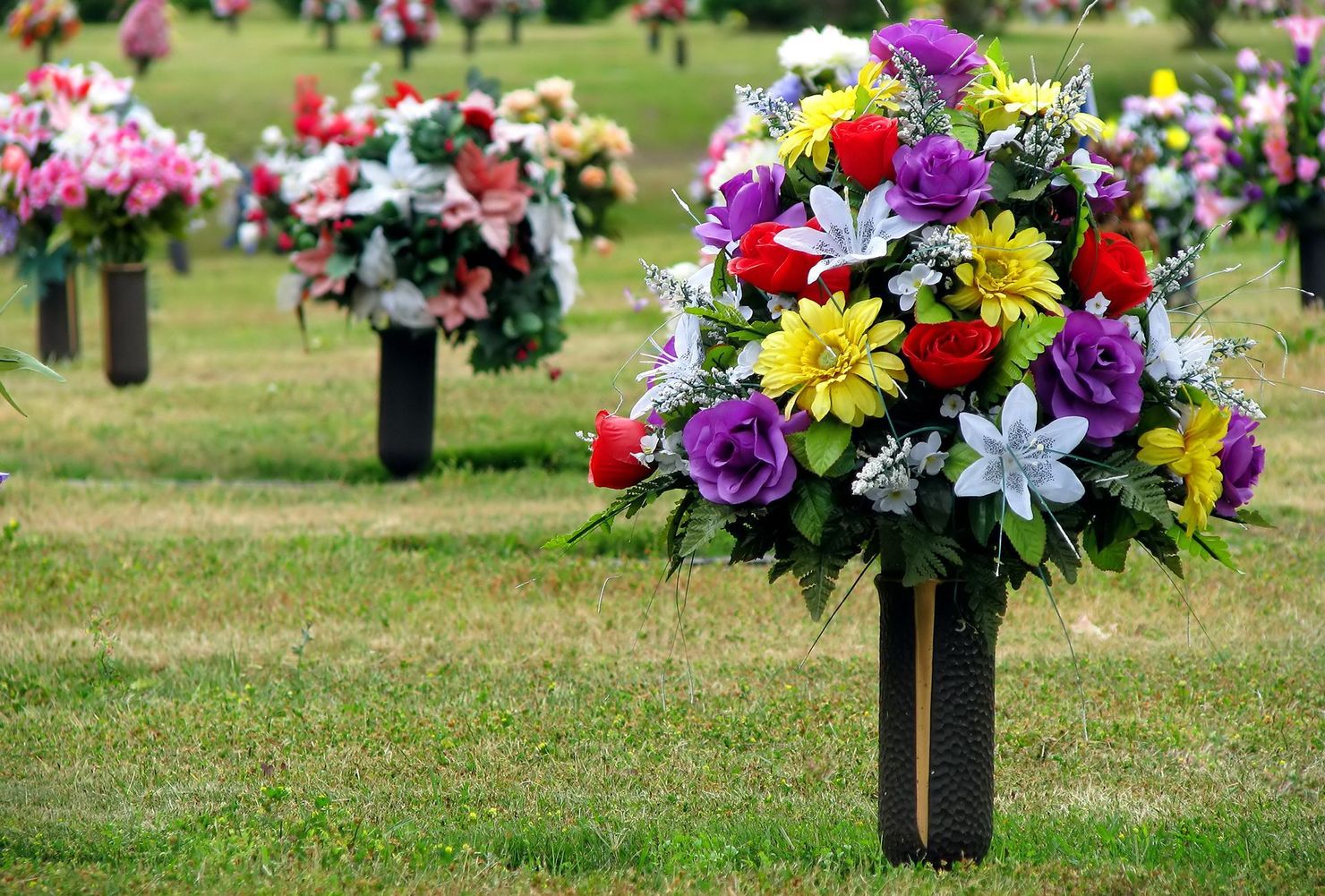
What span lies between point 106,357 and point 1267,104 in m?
8.44

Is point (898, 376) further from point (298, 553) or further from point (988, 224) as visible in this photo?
point (298, 553)

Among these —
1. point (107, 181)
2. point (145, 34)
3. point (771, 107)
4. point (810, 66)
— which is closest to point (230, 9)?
point (145, 34)

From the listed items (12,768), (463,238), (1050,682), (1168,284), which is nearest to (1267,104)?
(463,238)

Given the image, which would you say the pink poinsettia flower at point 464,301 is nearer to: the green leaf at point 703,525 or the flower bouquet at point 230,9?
the green leaf at point 703,525

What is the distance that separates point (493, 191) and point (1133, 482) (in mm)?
5253

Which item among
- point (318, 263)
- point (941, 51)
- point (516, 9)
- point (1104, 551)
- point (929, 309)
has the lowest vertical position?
point (318, 263)

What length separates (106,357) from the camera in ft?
39.0

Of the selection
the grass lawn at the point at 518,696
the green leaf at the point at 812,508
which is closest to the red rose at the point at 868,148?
the green leaf at the point at 812,508

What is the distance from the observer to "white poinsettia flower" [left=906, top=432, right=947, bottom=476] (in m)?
3.23

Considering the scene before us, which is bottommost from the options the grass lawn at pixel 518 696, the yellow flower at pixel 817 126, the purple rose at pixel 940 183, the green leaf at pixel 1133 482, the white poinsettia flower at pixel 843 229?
the grass lawn at pixel 518 696

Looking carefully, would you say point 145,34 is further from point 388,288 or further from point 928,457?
point 928,457

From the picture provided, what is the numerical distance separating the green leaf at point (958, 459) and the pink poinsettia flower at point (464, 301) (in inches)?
200

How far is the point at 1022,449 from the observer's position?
10.4 feet

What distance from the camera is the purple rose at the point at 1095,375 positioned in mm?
3188
